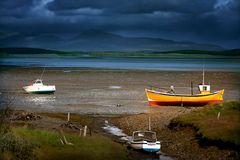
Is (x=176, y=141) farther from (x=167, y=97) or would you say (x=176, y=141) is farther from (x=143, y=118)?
(x=167, y=97)

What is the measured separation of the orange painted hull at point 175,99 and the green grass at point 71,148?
2931cm

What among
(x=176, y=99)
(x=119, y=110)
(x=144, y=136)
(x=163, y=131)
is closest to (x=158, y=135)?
(x=163, y=131)

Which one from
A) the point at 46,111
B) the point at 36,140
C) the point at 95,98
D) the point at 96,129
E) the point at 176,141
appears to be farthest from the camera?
the point at 95,98

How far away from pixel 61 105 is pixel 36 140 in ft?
103

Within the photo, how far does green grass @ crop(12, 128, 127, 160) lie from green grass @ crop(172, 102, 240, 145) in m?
7.43

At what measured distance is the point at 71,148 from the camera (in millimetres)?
28578

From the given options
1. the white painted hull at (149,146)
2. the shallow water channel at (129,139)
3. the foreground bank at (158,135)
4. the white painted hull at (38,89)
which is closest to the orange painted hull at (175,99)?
the foreground bank at (158,135)

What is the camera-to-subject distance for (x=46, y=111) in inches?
2110

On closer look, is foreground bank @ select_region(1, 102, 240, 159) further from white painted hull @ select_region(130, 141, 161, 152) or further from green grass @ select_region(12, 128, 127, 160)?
white painted hull @ select_region(130, 141, 161, 152)

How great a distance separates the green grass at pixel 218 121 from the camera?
3162 centimetres

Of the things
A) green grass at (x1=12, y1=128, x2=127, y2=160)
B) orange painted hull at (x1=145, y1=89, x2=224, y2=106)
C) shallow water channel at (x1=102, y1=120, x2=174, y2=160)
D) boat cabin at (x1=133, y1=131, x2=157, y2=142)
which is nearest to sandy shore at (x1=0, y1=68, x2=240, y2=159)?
shallow water channel at (x1=102, y1=120, x2=174, y2=160)

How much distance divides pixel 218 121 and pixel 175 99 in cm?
2377

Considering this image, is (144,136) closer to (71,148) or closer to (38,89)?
(71,148)

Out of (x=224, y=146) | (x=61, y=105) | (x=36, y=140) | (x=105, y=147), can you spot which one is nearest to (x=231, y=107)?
(x=224, y=146)
